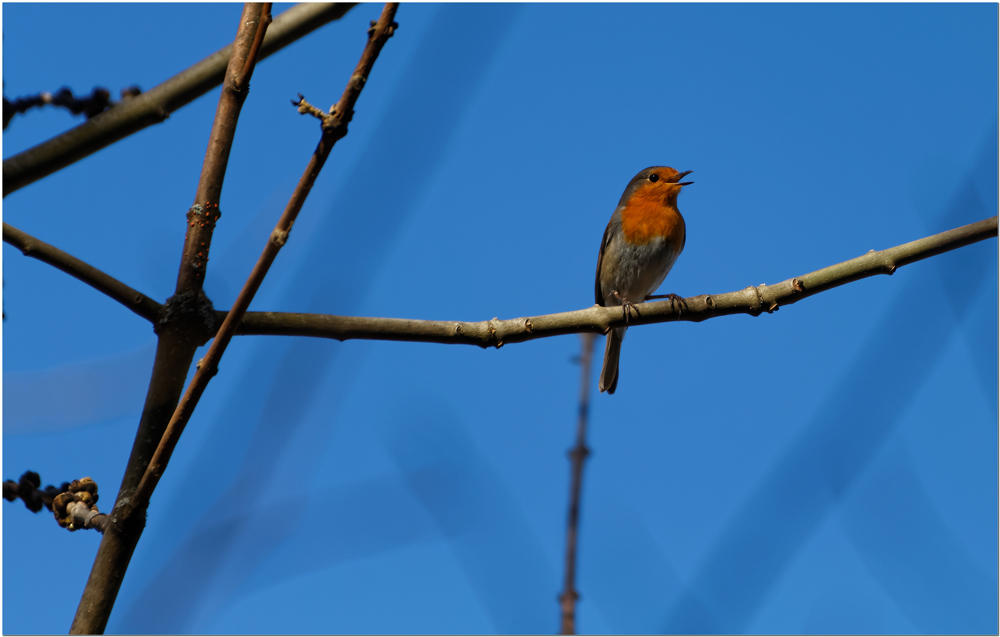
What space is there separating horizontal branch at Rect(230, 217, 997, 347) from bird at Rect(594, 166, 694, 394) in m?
3.55

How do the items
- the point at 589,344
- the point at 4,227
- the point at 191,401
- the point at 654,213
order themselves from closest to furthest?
1. the point at 191,401
2. the point at 4,227
3. the point at 589,344
4. the point at 654,213

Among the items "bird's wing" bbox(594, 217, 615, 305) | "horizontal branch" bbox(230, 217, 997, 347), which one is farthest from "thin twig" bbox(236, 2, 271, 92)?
"bird's wing" bbox(594, 217, 615, 305)

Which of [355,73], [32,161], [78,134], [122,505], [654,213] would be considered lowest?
[122,505]

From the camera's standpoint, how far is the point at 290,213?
1.63 m

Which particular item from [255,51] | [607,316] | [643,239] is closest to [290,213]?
[255,51]

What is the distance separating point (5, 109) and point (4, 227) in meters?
0.42

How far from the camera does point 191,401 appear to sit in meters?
1.87

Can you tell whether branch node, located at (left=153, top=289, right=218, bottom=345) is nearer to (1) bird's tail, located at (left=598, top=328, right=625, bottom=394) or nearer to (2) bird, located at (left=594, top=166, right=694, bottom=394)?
(2) bird, located at (left=594, top=166, right=694, bottom=394)

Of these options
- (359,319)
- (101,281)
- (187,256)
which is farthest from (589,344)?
(101,281)

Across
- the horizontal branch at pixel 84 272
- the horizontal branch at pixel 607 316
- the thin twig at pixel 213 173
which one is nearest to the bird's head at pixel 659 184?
the horizontal branch at pixel 607 316

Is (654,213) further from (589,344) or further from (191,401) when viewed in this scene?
(191,401)

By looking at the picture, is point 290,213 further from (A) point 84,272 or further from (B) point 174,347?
(A) point 84,272

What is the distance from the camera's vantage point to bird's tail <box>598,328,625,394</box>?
7363 millimetres

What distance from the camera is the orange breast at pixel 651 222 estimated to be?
6.42m
